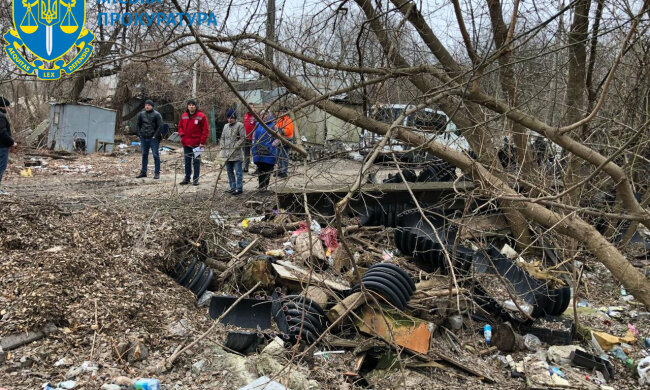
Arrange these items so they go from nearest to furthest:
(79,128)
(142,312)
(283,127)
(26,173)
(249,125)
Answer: (142,312)
(283,127)
(249,125)
(26,173)
(79,128)

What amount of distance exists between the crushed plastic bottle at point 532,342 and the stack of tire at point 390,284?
112cm

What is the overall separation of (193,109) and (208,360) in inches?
233

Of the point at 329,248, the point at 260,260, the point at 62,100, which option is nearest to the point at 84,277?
the point at 260,260

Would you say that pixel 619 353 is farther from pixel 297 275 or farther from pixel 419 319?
pixel 297 275

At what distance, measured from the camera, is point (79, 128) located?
1493 centimetres

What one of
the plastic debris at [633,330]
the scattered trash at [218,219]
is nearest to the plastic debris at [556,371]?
the plastic debris at [633,330]

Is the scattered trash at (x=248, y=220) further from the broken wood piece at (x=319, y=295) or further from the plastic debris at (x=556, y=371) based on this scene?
the plastic debris at (x=556, y=371)

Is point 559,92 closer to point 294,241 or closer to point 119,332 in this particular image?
point 294,241

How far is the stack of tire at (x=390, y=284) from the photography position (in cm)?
425

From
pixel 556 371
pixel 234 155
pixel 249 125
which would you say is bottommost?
pixel 556 371

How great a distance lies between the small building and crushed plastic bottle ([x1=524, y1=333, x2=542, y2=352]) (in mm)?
13230

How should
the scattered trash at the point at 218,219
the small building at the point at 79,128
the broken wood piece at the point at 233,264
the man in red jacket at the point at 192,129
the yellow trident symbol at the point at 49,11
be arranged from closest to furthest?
the broken wood piece at the point at 233,264 < the scattered trash at the point at 218,219 < the man in red jacket at the point at 192,129 < the yellow trident symbol at the point at 49,11 < the small building at the point at 79,128

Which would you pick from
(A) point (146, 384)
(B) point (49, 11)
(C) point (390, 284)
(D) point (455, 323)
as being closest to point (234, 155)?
(C) point (390, 284)

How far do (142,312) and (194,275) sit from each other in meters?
0.92
